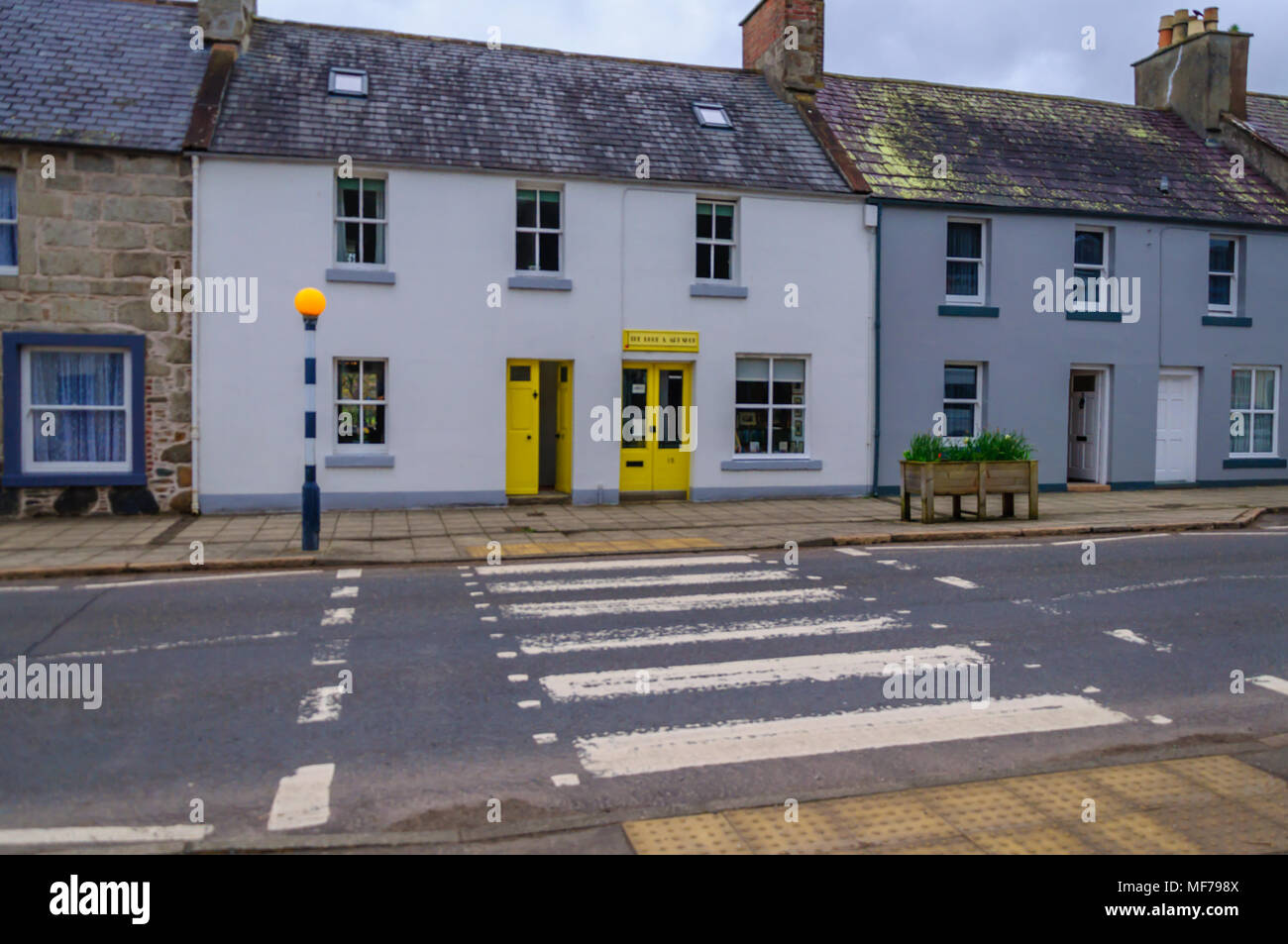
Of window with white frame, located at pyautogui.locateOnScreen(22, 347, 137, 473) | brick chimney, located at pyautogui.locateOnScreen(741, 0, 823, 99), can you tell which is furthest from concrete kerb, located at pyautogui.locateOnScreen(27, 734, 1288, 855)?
brick chimney, located at pyautogui.locateOnScreen(741, 0, 823, 99)

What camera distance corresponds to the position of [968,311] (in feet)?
68.4

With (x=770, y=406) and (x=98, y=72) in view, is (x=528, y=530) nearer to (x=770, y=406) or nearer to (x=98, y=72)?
(x=770, y=406)

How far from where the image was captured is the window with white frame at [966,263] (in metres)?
21.1

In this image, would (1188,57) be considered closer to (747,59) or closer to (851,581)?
(747,59)

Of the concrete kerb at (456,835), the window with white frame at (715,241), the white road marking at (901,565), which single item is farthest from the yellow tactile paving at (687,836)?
the window with white frame at (715,241)

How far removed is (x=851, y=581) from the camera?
1162 cm

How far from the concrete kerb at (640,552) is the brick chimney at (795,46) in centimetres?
1111

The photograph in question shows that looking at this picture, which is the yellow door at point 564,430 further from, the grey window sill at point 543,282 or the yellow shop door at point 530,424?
the grey window sill at point 543,282

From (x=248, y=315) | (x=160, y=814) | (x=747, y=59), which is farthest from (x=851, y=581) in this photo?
(x=747, y=59)

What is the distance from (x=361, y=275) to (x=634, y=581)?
344 inches

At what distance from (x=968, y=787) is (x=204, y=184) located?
15.7m

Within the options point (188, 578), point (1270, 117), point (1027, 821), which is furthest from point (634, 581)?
point (1270, 117)

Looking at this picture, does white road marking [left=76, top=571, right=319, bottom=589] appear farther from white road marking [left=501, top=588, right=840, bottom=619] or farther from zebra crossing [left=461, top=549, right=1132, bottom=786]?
white road marking [left=501, top=588, right=840, bottom=619]

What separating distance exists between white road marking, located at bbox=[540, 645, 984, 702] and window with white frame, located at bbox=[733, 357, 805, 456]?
37.5 feet
